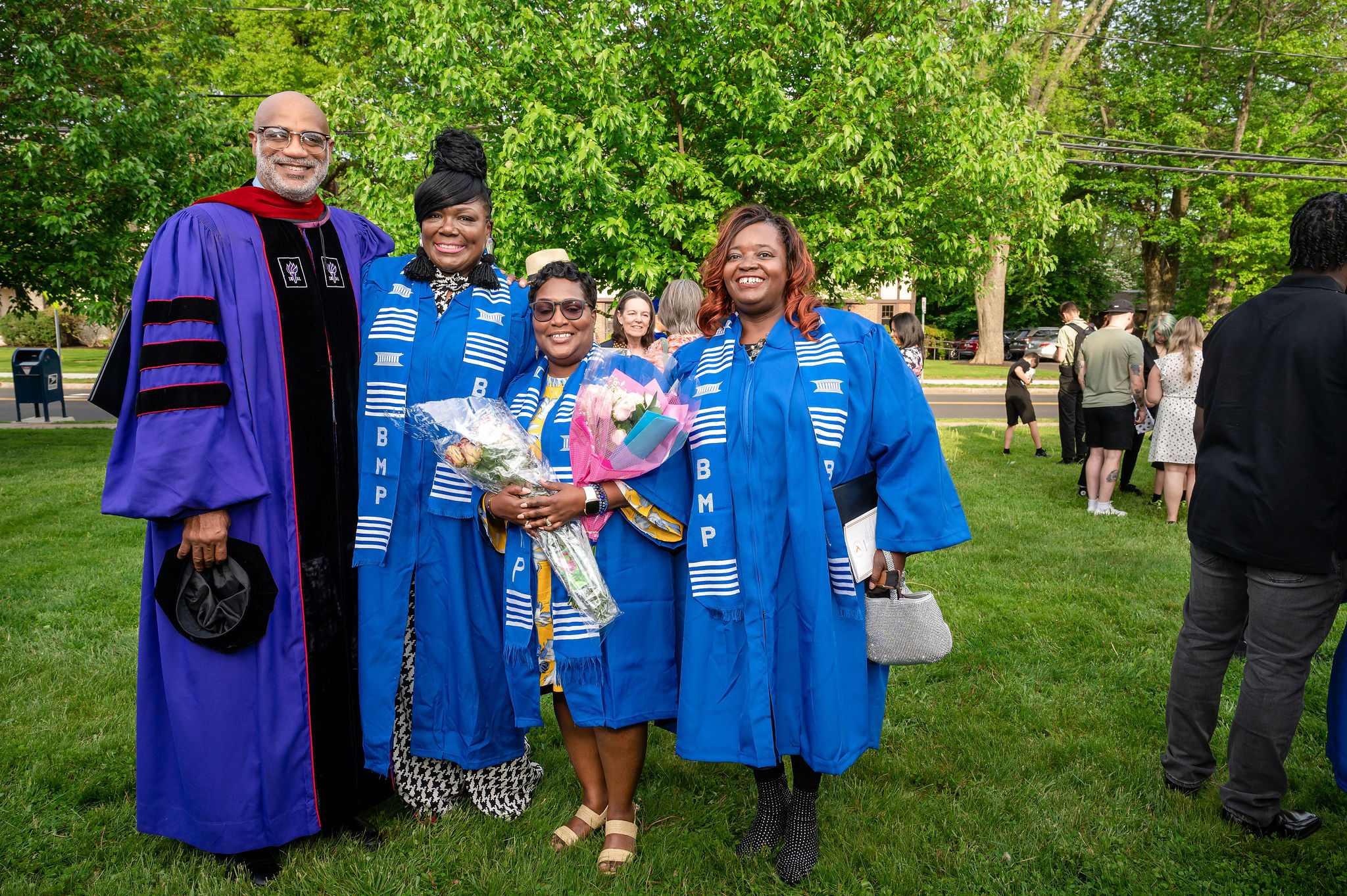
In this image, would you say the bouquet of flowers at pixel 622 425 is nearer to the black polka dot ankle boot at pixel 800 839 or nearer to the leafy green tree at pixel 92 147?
the black polka dot ankle boot at pixel 800 839

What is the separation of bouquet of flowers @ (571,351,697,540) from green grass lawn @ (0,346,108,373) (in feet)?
75.7

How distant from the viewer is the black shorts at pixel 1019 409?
1190cm

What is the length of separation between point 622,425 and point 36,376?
15092 mm

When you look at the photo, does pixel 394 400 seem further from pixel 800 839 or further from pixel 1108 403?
pixel 1108 403

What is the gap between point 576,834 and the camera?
3131 mm

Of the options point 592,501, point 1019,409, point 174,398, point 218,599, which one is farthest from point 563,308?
point 1019,409

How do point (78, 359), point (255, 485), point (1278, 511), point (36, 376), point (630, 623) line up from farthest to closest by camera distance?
point (78, 359) < point (36, 376) < point (1278, 511) < point (630, 623) < point (255, 485)

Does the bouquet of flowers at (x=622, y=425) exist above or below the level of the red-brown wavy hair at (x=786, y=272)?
below

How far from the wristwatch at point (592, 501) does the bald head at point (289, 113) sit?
1.61m

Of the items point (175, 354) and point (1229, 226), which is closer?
point (175, 354)

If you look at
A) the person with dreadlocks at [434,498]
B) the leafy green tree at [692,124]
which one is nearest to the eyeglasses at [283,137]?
the person with dreadlocks at [434,498]

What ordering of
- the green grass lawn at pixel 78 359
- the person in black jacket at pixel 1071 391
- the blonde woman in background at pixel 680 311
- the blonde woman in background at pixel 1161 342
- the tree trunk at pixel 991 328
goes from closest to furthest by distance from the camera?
the blonde woman in background at pixel 680 311 → the blonde woman in background at pixel 1161 342 → the person in black jacket at pixel 1071 391 → the green grass lawn at pixel 78 359 → the tree trunk at pixel 991 328

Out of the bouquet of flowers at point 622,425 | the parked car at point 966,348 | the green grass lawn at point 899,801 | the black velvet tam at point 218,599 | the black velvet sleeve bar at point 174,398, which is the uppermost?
the parked car at point 966,348

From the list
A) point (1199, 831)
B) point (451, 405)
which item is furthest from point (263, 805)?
point (1199, 831)
